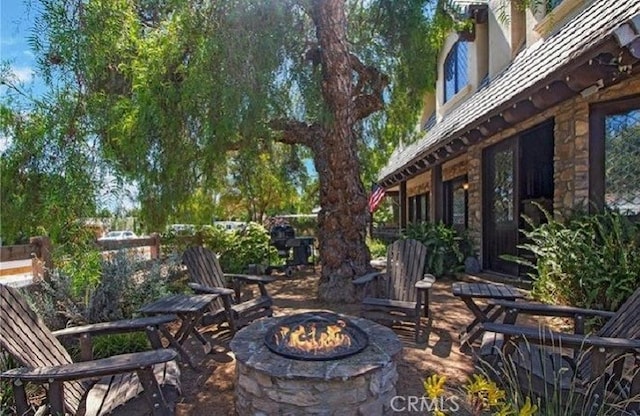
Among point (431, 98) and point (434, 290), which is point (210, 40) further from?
point (431, 98)

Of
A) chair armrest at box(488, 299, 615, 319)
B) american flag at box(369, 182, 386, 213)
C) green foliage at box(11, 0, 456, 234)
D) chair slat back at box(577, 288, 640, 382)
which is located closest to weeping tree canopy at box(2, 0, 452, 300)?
green foliage at box(11, 0, 456, 234)

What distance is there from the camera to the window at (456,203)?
9.84 m

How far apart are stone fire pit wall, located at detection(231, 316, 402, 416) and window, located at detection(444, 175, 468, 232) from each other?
23.9ft

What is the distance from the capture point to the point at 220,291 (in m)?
4.27

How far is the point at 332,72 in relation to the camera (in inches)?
227

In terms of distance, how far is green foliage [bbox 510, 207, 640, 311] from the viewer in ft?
14.7

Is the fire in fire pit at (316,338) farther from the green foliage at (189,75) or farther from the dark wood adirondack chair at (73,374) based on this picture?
the green foliage at (189,75)

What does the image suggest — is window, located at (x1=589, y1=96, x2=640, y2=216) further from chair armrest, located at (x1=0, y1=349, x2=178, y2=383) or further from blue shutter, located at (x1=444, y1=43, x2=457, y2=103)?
blue shutter, located at (x1=444, y1=43, x2=457, y2=103)

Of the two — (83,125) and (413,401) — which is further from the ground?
(83,125)

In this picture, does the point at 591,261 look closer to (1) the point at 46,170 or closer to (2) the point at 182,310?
(2) the point at 182,310

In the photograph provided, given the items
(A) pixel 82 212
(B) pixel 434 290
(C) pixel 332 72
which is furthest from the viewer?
(B) pixel 434 290

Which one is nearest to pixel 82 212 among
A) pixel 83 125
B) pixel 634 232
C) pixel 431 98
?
pixel 83 125

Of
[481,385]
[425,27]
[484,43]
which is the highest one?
[484,43]

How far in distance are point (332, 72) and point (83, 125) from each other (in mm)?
3570
